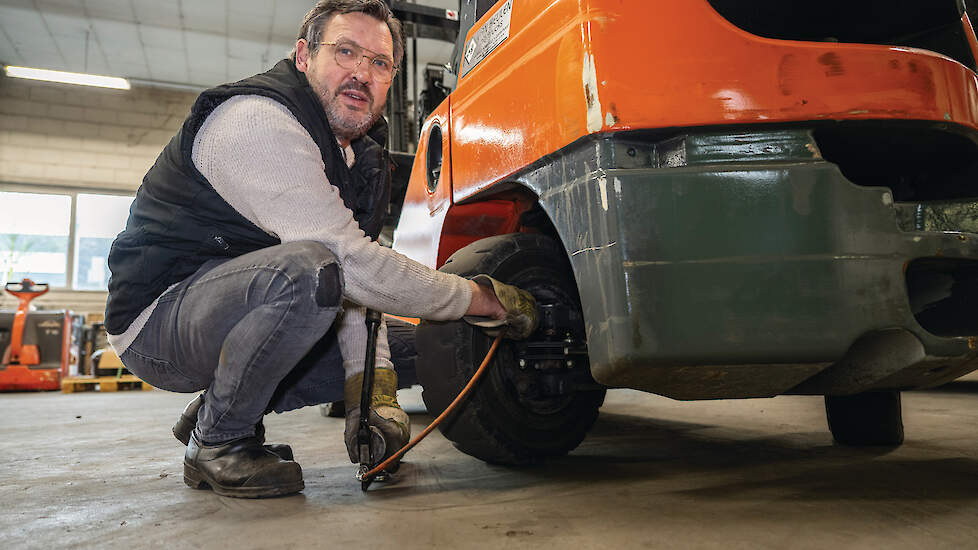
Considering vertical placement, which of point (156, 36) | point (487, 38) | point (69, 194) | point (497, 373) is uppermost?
point (156, 36)

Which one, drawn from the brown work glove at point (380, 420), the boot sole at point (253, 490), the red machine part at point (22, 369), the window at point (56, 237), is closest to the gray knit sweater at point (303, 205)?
the brown work glove at point (380, 420)

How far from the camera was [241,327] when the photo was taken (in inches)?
64.7

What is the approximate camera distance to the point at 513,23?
172cm

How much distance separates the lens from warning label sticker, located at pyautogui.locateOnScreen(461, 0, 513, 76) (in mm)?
1778

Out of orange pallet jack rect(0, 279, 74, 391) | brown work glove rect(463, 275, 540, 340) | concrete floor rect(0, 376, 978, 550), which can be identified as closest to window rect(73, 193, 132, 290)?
orange pallet jack rect(0, 279, 74, 391)

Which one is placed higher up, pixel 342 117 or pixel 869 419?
pixel 342 117

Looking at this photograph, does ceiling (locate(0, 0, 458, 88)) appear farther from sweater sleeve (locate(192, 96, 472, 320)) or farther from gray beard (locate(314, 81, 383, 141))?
sweater sleeve (locate(192, 96, 472, 320))

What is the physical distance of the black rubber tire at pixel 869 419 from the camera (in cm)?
223

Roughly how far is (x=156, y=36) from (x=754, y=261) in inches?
467

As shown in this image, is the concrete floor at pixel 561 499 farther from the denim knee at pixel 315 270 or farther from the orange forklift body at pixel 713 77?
the orange forklift body at pixel 713 77

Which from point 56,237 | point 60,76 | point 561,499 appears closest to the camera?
point 561,499

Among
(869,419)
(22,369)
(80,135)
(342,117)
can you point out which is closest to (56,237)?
(80,135)

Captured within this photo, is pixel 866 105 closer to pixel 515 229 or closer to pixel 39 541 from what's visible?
pixel 515 229

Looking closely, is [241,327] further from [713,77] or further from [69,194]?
[69,194]
